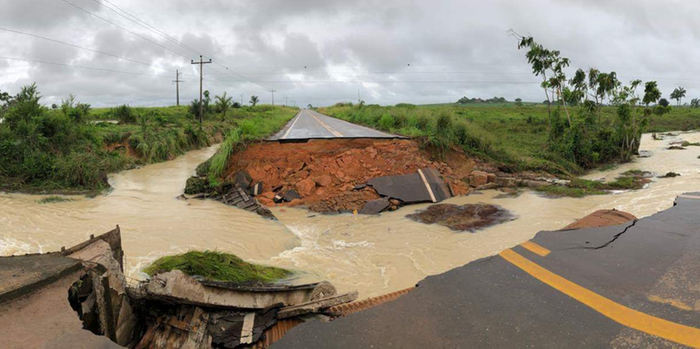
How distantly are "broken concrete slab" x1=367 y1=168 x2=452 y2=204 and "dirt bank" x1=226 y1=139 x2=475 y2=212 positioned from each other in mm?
289

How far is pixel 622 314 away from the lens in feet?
9.57

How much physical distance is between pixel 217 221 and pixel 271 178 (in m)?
3.05

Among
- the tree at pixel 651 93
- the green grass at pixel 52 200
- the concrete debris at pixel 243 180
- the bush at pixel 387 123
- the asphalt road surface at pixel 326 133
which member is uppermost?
the tree at pixel 651 93

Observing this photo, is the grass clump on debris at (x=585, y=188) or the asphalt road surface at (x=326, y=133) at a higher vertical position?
the asphalt road surface at (x=326, y=133)

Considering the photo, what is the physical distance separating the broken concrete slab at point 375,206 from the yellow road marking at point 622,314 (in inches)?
281

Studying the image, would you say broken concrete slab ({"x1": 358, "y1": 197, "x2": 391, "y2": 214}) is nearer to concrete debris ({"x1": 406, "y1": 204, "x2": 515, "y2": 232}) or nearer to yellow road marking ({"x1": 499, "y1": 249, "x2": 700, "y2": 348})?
concrete debris ({"x1": 406, "y1": 204, "x2": 515, "y2": 232})

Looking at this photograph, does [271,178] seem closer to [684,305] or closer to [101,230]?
[101,230]

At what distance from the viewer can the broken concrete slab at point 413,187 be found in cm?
1162

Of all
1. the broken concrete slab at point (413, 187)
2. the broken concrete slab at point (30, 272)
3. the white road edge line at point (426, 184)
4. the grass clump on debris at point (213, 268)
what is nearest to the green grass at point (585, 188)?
the broken concrete slab at point (413, 187)

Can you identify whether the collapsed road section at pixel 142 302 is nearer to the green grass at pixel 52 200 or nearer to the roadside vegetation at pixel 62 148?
the green grass at pixel 52 200

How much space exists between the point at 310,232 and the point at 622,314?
7.41 metres

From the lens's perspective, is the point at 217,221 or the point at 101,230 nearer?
the point at 101,230

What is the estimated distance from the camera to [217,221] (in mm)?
10336

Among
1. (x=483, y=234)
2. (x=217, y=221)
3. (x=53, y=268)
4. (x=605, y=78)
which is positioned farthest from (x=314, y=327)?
(x=605, y=78)
